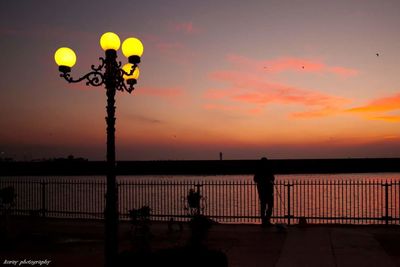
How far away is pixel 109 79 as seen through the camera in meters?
9.00

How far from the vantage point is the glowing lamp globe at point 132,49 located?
9.29 metres

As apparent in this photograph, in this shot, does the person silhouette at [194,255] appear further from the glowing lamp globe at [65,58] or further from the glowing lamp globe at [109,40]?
the glowing lamp globe at [65,58]

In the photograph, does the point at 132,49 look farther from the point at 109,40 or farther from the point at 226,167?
the point at 226,167

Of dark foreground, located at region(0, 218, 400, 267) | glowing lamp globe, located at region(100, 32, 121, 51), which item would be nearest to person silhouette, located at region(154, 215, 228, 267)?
dark foreground, located at region(0, 218, 400, 267)

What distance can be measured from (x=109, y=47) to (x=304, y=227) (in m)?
9.02

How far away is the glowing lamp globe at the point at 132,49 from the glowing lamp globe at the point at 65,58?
1.10 m

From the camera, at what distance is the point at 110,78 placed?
354 inches

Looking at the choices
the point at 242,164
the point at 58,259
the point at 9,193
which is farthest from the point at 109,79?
the point at 242,164

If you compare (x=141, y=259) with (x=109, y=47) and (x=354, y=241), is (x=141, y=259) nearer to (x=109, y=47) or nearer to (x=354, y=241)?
(x=109, y=47)

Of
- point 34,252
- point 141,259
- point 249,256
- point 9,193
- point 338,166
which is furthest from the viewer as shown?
point 338,166

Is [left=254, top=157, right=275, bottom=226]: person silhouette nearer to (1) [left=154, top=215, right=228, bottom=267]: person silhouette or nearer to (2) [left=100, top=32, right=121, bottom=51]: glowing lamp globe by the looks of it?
(2) [left=100, top=32, right=121, bottom=51]: glowing lamp globe

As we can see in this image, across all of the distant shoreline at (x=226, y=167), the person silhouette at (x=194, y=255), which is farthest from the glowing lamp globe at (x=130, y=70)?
the distant shoreline at (x=226, y=167)

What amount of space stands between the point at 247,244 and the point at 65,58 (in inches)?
260

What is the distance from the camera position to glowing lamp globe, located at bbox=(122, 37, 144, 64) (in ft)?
30.5
